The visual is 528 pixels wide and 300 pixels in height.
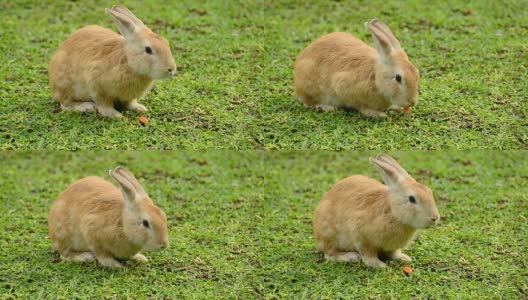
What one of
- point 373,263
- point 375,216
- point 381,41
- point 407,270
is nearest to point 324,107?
point 381,41

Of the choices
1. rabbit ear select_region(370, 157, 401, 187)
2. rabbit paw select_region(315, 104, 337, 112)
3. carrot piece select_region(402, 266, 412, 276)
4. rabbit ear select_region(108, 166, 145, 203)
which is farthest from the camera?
rabbit paw select_region(315, 104, 337, 112)

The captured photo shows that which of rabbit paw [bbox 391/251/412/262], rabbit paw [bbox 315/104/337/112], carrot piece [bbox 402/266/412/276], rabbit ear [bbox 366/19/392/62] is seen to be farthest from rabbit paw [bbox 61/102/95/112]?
carrot piece [bbox 402/266/412/276]

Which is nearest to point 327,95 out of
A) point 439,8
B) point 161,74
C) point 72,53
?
point 161,74

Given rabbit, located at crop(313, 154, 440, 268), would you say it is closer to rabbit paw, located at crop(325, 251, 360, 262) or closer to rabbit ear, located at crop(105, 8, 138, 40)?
rabbit paw, located at crop(325, 251, 360, 262)

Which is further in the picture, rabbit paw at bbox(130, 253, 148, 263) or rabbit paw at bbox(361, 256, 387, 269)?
rabbit paw at bbox(130, 253, 148, 263)

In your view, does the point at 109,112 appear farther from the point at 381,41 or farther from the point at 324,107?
the point at 381,41

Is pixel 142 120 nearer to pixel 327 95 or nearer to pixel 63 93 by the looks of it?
pixel 63 93

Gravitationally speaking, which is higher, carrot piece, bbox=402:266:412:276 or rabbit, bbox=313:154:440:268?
rabbit, bbox=313:154:440:268

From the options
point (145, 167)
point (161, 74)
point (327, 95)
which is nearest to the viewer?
point (161, 74)
